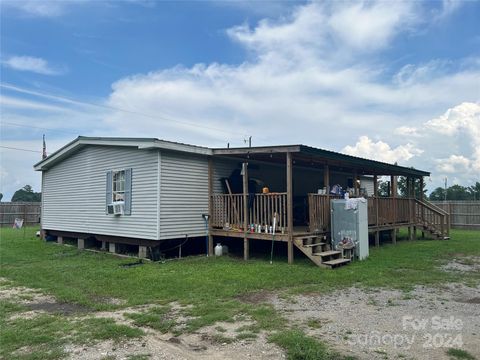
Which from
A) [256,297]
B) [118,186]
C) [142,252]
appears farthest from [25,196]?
[256,297]

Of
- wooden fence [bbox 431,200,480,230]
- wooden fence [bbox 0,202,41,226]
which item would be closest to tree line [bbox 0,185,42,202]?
wooden fence [bbox 0,202,41,226]

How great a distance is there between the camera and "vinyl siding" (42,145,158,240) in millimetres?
10766

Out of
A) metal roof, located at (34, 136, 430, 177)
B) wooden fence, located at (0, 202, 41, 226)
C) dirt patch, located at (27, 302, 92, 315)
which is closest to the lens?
dirt patch, located at (27, 302, 92, 315)

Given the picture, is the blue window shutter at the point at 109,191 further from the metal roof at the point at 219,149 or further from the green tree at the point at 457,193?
the green tree at the point at 457,193

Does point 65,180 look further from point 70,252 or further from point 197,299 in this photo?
point 197,299

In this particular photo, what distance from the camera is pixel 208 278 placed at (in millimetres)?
7910

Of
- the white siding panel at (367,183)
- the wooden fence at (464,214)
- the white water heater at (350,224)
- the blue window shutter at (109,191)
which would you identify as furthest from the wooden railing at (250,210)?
the wooden fence at (464,214)

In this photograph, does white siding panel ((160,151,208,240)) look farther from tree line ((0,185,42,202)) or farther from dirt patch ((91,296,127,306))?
tree line ((0,185,42,202))

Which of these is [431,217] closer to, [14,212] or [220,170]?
[220,170]

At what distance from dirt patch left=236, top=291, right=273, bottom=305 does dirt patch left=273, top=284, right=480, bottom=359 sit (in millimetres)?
268

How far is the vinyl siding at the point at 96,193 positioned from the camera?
35.3 ft

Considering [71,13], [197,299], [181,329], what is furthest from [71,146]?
[181,329]

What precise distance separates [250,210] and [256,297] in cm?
473

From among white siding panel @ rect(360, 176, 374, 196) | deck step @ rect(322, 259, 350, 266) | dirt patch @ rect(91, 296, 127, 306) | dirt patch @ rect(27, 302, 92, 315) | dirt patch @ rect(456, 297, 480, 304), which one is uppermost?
white siding panel @ rect(360, 176, 374, 196)
